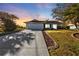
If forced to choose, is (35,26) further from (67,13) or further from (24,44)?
(67,13)

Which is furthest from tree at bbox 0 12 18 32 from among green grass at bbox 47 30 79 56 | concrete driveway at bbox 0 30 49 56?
green grass at bbox 47 30 79 56

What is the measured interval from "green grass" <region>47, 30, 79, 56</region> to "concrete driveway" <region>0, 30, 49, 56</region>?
10 centimetres

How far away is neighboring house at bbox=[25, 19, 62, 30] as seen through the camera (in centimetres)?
152

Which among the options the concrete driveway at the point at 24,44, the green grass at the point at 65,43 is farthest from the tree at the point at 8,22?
the green grass at the point at 65,43

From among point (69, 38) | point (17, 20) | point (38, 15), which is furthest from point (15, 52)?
point (69, 38)

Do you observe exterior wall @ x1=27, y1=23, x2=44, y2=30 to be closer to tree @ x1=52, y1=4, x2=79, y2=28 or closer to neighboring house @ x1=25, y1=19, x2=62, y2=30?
neighboring house @ x1=25, y1=19, x2=62, y2=30

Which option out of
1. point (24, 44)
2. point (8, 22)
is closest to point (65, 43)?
point (24, 44)

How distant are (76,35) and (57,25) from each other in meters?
0.20

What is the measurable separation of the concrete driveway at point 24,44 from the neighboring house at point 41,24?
49 mm

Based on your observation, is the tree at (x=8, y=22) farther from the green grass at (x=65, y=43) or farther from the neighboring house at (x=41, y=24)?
the green grass at (x=65, y=43)

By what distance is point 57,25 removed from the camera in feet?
5.02

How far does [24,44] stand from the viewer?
1502 millimetres

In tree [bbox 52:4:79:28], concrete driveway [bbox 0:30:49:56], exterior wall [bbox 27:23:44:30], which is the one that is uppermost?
tree [bbox 52:4:79:28]

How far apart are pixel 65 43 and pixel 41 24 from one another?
11.5 inches
